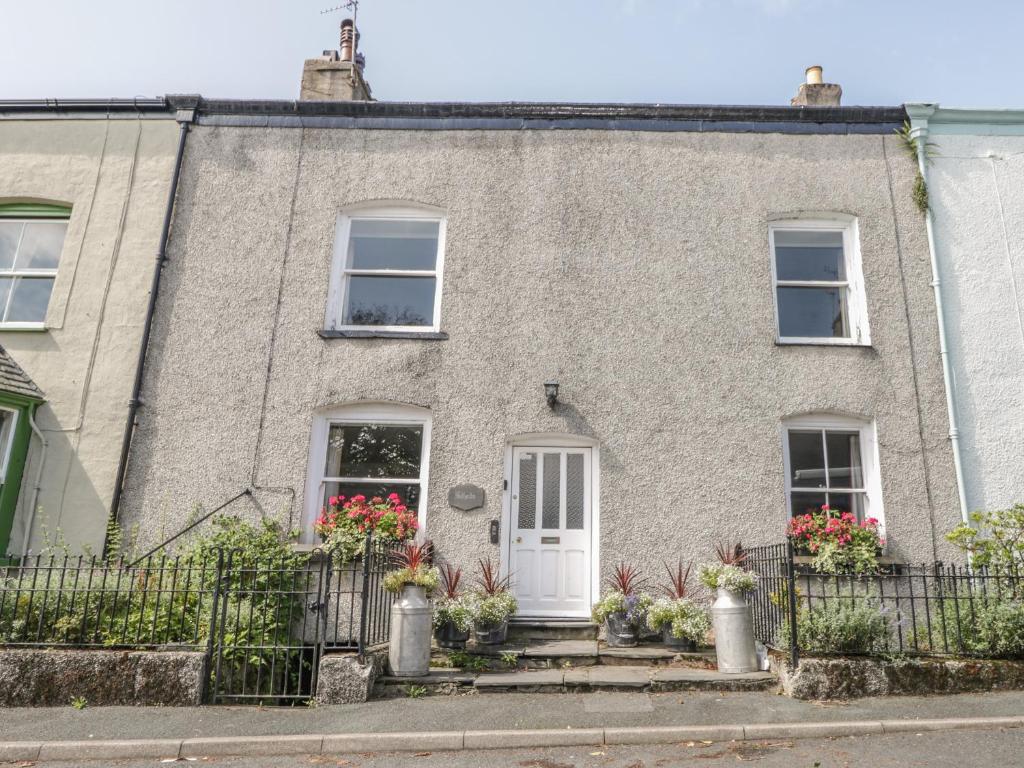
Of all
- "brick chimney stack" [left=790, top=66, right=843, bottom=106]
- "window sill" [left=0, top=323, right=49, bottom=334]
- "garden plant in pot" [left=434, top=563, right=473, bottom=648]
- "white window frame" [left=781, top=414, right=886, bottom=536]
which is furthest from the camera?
"brick chimney stack" [left=790, top=66, right=843, bottom=106]

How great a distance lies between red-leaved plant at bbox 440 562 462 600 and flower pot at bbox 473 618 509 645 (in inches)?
23.5

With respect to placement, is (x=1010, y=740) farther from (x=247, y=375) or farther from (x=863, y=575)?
(x=247, y=375)

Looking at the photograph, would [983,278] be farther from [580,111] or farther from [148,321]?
[148,321]

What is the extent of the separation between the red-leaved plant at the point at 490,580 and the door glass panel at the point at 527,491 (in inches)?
26.8

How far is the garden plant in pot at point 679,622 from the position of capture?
8.30 m

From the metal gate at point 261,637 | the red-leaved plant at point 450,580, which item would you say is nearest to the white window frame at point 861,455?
the red-leaved plant at point 450,580

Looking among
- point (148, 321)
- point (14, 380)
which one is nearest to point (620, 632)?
point (148, 321)

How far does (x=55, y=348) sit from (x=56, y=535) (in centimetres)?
249

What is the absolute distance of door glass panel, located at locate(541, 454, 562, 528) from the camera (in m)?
9.73

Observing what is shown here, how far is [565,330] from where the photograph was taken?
10.2m

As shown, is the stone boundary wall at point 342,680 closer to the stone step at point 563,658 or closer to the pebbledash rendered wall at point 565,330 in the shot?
the stone step at point 563,658

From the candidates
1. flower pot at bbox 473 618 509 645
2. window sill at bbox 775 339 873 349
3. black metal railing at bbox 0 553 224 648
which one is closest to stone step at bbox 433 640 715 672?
flower pot at bbox 473 618 509 645

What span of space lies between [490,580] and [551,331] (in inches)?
129

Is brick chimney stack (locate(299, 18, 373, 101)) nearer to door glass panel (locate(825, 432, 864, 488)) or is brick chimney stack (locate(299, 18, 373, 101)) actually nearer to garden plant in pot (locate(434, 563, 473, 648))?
garden plant in pot (locate(434, 563, 473, 648))
